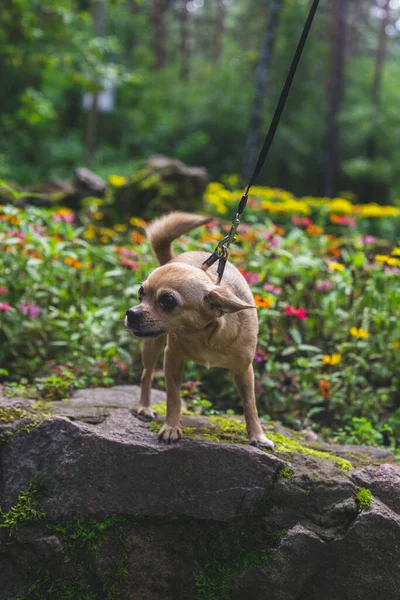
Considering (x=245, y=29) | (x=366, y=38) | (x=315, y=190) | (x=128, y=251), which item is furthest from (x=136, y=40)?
(x=128, y=251)

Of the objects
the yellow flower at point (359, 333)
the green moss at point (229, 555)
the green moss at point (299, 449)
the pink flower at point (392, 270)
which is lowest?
the green moss at point (229, 555)

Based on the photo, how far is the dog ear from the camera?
269 centimetres

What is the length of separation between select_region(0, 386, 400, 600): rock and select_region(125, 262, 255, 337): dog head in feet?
2.31

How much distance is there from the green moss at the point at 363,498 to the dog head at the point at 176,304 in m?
1.19

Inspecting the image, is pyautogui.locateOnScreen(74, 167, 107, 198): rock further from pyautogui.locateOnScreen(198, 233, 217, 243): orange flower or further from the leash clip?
the leash clip

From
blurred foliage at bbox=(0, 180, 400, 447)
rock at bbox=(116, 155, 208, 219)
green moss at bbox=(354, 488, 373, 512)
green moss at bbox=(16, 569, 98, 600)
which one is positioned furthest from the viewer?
rock at bbox=(116, 155, 208, 219)

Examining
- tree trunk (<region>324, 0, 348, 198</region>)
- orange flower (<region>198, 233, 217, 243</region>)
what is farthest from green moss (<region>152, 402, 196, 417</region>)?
tree trunk (<region>324, 0, 348, 198</region>)

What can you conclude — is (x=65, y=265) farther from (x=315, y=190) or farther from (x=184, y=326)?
(x=315, y=190)

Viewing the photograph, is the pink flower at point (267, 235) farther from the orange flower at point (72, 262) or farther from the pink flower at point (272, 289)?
the orange flower at point (72, 262)

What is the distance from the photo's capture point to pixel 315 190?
813 inches

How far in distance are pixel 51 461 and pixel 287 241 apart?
3303mm

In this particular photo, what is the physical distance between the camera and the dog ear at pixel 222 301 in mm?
2686

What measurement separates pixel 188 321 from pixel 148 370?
3.19ft


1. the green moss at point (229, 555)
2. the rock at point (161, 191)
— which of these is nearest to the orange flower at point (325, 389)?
the green moss at point (229, 555)
